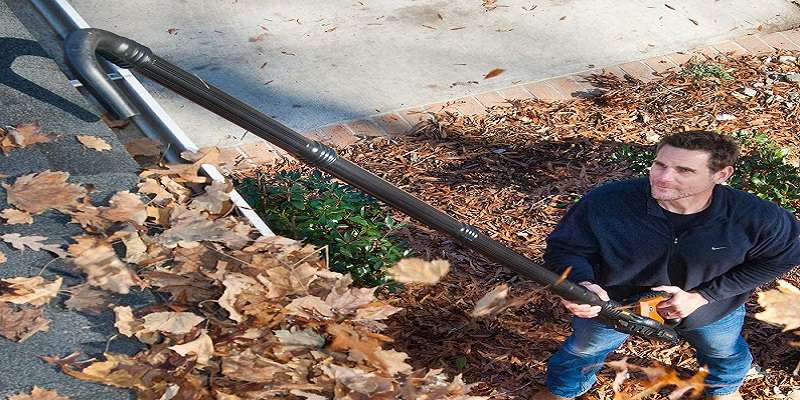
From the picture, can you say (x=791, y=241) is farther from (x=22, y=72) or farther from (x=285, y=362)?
(x=22, y=72)

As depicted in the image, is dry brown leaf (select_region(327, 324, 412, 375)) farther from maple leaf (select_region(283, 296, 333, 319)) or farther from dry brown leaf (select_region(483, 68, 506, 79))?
dry brown leaf (select_region(483, 68, 506, 79))

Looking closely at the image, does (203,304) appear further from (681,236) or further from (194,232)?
(681,236)

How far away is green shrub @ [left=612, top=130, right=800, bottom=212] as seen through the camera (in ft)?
16.7

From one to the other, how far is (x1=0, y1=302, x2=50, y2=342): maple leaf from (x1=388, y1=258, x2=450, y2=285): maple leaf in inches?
92.9

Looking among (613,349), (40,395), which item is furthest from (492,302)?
(40,395)

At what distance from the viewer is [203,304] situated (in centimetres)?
235

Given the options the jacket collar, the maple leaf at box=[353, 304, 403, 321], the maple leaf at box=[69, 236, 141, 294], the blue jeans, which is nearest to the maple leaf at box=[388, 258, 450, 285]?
the blue jeans

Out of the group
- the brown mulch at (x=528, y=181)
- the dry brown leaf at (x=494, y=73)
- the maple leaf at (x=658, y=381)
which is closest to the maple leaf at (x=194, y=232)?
the brown mulch at (x=528, y=181)

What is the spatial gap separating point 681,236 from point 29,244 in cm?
209

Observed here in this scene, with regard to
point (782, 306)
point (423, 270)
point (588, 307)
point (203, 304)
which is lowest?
point (782, 306)

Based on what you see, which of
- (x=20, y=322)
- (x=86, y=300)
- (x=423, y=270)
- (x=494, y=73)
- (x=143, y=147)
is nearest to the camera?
(x=20, y=322)

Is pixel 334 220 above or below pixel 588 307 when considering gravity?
below

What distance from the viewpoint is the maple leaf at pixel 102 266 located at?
2289 millimetres

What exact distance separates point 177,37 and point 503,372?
3177 mm
